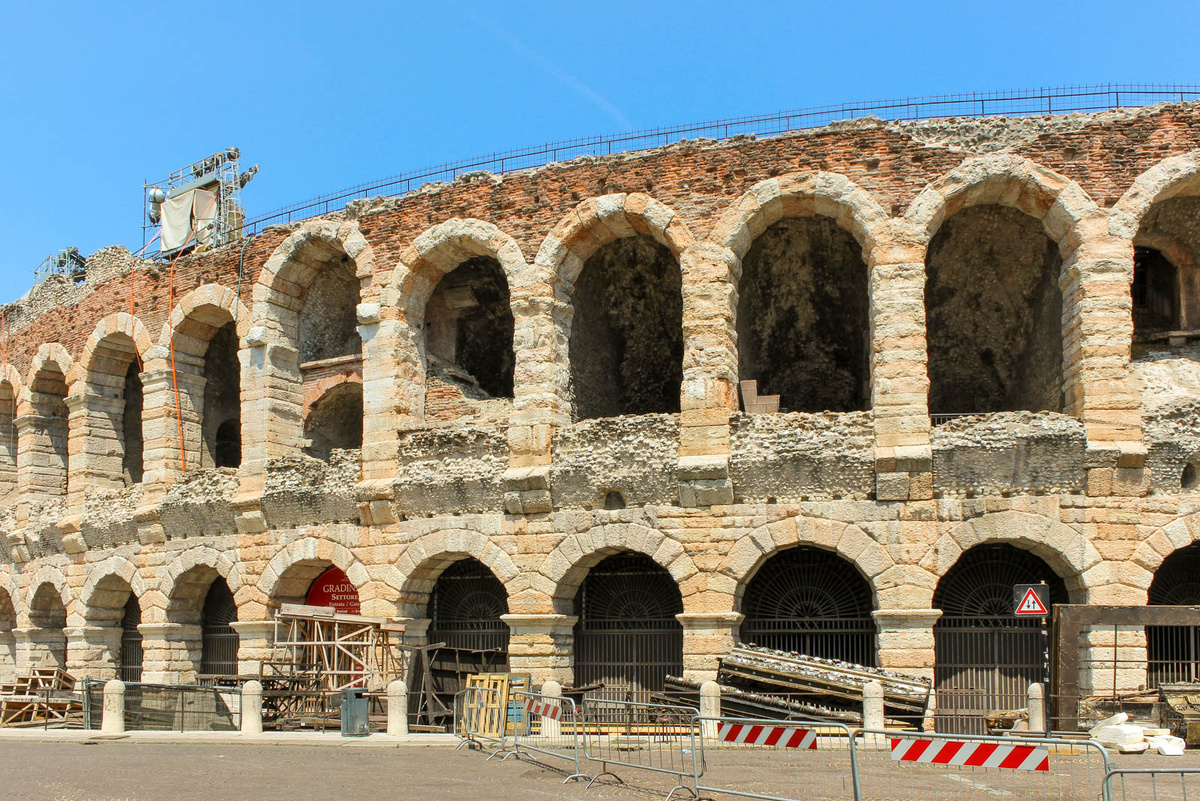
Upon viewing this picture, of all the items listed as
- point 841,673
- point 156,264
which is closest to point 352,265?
point 156,264

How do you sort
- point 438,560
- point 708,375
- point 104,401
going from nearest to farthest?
point 708,375 → point 438,560 → point 104,401

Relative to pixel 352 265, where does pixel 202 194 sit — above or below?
above

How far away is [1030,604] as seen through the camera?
1349cm

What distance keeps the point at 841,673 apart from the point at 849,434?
3.10 metres

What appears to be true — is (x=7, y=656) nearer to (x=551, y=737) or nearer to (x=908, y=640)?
(x=551, y=737)

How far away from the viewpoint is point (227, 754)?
13219mm

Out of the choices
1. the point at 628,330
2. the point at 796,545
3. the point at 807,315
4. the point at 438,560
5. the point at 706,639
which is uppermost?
the point at 807,315

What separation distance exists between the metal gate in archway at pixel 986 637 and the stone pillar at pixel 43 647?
17.0 meters

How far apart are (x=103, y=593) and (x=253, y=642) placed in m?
4.77

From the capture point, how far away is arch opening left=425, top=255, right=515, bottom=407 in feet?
64.0

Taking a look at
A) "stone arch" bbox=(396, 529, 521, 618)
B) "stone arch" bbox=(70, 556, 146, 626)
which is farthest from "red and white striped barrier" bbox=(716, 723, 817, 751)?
"stone arch" bbox=(70, 556, 146, 626)

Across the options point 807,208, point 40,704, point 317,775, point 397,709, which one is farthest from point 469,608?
point 807,208

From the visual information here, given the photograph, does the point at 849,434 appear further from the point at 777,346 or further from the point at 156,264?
the point at 156,264

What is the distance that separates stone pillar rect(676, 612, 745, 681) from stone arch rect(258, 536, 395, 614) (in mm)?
4668
